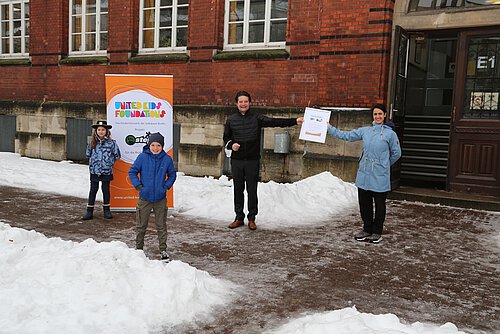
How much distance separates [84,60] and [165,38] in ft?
8.55

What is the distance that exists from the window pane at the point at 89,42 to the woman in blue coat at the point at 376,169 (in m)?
10.1

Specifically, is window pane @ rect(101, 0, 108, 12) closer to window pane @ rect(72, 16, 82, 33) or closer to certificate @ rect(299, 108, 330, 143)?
window pane @ rect(72, 16, 82, 33)

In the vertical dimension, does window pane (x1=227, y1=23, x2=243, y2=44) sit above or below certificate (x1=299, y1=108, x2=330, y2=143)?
above

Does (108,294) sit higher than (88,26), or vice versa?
(88,26)

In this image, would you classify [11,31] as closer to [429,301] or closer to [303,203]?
[303,203]

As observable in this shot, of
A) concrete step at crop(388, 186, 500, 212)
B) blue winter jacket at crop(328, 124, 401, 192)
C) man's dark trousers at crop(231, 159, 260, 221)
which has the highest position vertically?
blue winter jacket at crop(328, 124, 401, 192)

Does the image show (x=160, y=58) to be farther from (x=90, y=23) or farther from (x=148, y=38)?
(x=90, y=23)

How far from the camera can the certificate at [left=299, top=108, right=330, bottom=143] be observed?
702 centimetres

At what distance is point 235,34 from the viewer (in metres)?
12.0

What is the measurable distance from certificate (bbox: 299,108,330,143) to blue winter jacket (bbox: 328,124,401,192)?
623 millimetres

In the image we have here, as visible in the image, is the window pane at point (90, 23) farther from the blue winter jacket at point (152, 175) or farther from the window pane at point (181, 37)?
the blue winter jacket at point (152, 175)

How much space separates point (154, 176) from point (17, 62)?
12114 millimetres

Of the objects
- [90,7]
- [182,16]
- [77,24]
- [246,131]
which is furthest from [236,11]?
[246,131]

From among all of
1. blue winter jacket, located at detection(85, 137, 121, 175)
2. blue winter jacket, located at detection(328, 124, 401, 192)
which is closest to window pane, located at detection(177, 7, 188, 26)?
blue winter jacket, located at detection(85, 137, 121, 175)
